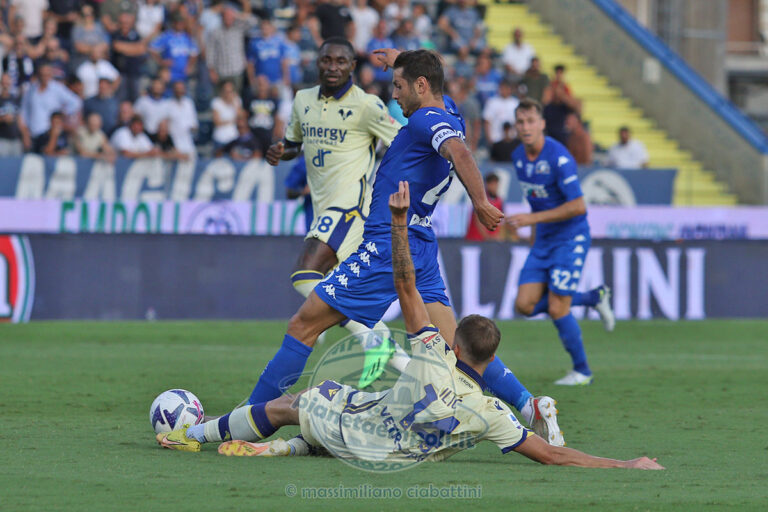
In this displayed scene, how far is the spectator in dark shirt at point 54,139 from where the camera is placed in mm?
18203

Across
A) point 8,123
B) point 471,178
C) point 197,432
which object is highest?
point 8,123

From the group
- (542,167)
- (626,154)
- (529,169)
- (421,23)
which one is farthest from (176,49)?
(542,167)

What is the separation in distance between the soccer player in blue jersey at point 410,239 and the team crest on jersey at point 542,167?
3.51 meters

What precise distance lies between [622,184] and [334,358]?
14897mm

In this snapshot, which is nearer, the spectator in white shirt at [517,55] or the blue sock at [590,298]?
the blue sock at [590,298]

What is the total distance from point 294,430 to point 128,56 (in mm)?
13234

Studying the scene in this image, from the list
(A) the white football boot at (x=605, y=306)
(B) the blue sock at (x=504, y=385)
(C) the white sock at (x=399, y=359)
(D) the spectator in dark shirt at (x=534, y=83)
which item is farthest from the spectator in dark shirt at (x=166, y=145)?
(B) the blue sock at (x=504, y=385)

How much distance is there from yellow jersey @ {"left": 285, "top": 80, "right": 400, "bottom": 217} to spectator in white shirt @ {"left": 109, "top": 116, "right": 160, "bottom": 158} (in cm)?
937

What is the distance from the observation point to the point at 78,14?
19.7 meters

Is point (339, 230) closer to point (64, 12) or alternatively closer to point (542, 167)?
point (542, 167)

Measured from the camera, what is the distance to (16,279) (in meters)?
15.5

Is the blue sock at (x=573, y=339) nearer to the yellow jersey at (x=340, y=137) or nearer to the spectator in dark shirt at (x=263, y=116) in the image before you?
the yellow jersey at (x=340, y=137)

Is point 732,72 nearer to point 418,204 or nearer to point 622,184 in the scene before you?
point 622,184

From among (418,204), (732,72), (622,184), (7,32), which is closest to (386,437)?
(418,204)
